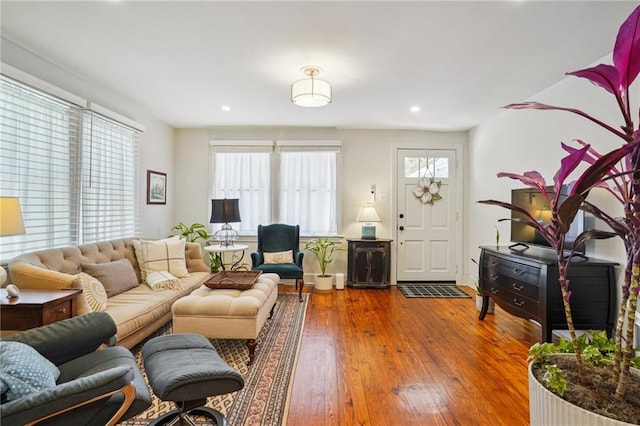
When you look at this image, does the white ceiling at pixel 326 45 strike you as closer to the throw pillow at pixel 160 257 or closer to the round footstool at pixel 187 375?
the throw pillow at pixel 160 257

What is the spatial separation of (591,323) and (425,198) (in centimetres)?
283

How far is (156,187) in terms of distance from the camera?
4.49 m

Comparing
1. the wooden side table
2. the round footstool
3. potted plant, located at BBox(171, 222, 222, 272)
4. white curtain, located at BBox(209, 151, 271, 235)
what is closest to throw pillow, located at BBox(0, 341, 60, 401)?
the round footstool

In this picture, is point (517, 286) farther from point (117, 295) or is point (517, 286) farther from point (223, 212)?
point (117, 295)

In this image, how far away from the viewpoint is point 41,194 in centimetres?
267

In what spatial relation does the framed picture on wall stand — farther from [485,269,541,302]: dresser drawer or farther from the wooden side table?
[485,269,541,302]: dresser drawer

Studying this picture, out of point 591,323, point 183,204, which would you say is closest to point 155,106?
point 183,204

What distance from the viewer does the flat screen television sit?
2611 mm

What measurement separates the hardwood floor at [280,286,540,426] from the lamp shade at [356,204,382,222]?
1405 millimetres

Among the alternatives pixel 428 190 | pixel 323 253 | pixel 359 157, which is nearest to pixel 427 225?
pixel 428 190

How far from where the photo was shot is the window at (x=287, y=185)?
4.98m

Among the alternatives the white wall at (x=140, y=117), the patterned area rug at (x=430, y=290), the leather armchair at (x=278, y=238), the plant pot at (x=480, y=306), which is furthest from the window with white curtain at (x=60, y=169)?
the plant pot at (x=480, y=306)

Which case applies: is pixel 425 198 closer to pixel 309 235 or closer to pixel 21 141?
pixel 309 235

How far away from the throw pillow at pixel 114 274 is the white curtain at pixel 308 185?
237 centimetres
